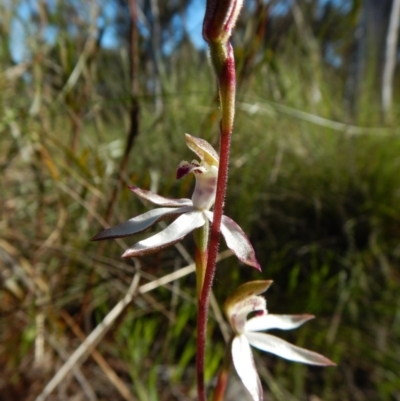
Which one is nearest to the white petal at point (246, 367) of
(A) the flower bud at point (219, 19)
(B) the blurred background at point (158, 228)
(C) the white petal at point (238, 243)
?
(C) the white petal at point (238, 243)

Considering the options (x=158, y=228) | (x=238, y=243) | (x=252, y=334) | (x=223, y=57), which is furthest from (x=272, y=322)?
(x=158, y=228)

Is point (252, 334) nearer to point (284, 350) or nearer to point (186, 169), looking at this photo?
point (284, 350)

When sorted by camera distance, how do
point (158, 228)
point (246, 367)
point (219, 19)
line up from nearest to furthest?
point (219, 19) < point (246, 367) < point (158, 228)

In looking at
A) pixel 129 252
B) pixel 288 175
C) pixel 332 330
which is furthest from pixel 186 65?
pixel 129 252

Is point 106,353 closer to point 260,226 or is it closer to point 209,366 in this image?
point 209,366

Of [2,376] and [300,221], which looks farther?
[300,221]

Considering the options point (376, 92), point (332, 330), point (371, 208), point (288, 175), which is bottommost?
point (332, 330)

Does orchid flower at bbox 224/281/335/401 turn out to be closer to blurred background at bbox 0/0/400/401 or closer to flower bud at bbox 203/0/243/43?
flower bud at bbox 203/0/243/43

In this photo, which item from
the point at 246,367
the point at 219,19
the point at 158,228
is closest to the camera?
the point at 219,19
